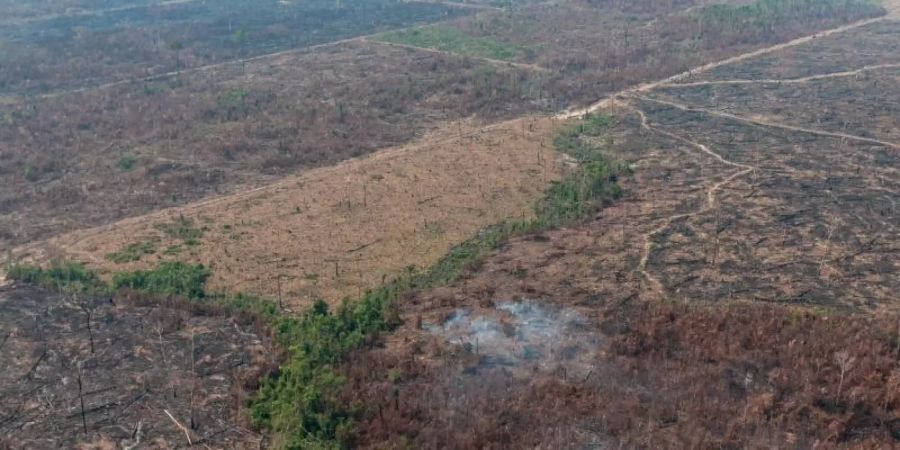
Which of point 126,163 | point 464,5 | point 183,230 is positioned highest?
point 464,5

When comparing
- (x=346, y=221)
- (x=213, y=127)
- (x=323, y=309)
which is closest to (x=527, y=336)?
(x=323, y=309)

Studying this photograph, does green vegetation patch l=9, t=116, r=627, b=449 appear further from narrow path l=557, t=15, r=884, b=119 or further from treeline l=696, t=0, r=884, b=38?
treeline l=696, t=0, r=884, b=38

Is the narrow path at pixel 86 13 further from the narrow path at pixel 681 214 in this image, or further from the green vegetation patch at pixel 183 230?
the narrow path at pixel 681 214

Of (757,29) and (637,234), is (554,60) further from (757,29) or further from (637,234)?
(637,234)

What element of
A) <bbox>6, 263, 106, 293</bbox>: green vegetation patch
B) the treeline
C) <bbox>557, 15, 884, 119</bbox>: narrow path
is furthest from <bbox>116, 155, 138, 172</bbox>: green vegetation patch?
the treeline

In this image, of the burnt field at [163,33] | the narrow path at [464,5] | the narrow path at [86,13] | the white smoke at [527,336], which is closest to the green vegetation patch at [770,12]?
the narrow path at [464,5]

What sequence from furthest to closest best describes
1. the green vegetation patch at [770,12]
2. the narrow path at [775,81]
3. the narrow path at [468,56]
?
1. the green vegetation patch at [770,12]
2. the narrow path at [468,56]
3. the narrow path at [775,81]

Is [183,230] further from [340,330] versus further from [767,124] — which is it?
[767,124]
